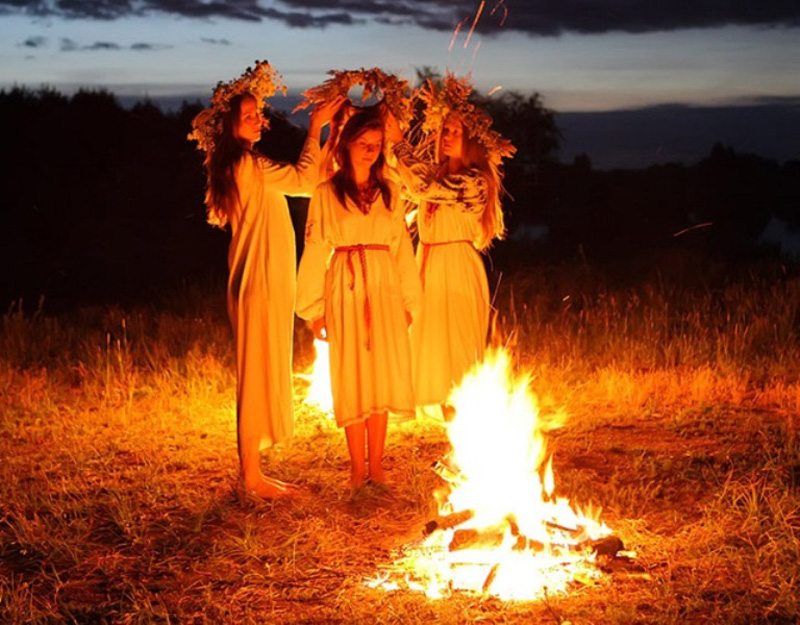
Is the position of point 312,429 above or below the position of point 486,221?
below

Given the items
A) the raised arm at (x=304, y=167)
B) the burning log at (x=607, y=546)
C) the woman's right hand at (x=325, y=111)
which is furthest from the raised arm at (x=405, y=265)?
Answer: the burning log at (x=607, y=546)

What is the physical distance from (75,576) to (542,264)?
49.9ft

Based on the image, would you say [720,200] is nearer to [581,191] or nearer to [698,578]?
[581,191]

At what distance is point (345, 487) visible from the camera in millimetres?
6914

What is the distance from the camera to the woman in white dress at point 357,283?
6.62m

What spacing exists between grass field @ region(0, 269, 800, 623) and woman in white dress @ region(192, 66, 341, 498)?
1.54 ft

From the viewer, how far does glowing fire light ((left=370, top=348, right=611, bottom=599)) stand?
5324 mm

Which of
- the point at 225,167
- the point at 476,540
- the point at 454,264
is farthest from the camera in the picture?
the point at 454,264

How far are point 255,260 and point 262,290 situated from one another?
0.19m

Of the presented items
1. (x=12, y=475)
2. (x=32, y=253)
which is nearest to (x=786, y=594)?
(x=12, y=475)

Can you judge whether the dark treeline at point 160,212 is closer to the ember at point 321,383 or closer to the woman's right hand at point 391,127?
the ember at point 321,383

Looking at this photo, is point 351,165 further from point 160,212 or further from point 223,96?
point 160,212

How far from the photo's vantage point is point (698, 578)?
527cm

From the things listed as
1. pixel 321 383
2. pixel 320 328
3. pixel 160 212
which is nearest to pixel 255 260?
pixel 320 328
